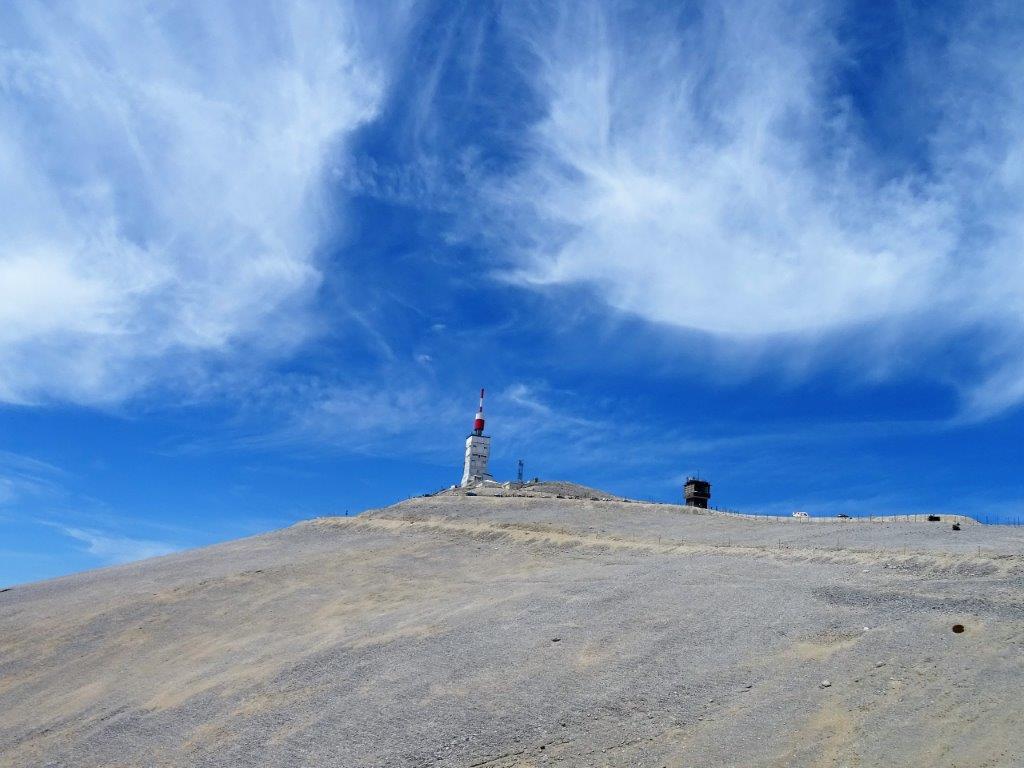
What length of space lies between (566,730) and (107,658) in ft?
61.0

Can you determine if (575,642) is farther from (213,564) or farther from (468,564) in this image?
(213,564)

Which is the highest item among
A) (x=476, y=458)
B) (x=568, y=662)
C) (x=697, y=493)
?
(x=476, y=458)

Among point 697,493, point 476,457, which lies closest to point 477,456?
point 476,457

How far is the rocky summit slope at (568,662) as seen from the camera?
1461 cm

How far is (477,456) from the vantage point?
86438 millimetres

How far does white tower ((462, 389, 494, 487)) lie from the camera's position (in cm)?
8538

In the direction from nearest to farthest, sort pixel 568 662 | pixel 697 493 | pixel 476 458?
pixel 568 662
pixel 697 493
pixel 476 458

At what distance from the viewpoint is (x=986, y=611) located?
707 inches

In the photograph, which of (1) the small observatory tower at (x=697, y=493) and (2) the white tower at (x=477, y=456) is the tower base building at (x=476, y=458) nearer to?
(2) the white tower at (x=477, y=456)

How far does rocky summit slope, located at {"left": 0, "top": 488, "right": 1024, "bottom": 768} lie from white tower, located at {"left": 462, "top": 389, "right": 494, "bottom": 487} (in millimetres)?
50047

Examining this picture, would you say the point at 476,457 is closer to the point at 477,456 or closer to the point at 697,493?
the point at 477,456

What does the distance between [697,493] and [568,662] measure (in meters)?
39.8

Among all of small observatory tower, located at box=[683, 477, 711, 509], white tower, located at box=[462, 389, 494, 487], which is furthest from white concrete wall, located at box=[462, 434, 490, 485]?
small observatory tower, located at box=[683, 477, 711, 509]

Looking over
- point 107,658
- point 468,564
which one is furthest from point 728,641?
point 107,658
